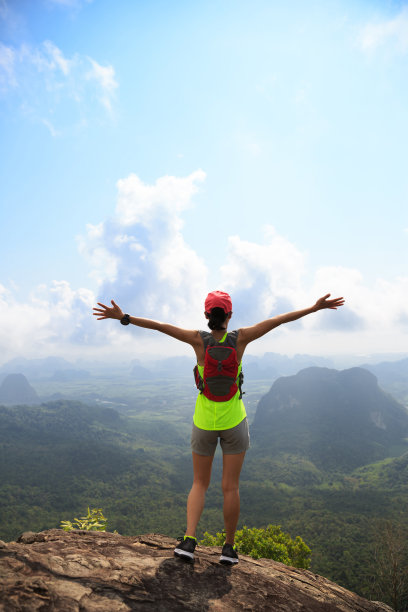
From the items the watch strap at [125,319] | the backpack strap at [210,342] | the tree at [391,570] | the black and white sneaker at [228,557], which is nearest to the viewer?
the backpack strap at [210,342]

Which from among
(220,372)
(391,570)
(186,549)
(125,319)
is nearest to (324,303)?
(220,372)

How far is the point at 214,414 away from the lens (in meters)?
4.26

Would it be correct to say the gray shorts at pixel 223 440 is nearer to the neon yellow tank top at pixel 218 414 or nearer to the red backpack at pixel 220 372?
the neon yellow tank top at pixel 218 414

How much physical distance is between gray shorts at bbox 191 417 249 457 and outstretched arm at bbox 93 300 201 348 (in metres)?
1.26

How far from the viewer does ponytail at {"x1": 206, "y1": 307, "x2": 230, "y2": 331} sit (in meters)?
4.27

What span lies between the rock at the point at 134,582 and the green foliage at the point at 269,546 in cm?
1425

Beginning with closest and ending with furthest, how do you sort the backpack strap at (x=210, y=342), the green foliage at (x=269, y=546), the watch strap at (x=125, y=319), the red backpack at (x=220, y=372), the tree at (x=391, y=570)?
1. the red backpack at (x=220, y=372)
2. the backpack strap at (x=210, y=342)
3. the watch strap at (x=125, y=319)
4. the green foliage at (x=269, y=546)
5. the tree at (x=391, y=570)

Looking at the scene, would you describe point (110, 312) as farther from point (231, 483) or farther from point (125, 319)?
point (231, 483)

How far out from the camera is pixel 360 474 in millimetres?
145250

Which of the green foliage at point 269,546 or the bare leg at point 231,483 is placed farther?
the green foliage at point 269,546

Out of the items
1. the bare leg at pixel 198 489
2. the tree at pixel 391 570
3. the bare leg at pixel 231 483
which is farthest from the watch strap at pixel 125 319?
the tree at pixel 391 570

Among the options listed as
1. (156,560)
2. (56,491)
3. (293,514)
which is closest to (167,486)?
(56,491)

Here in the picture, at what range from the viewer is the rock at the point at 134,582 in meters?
3.10

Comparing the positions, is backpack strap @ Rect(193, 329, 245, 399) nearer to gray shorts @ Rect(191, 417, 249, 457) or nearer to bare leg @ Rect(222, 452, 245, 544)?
gray shorts @ Rect(191, 417, 249, 457)
